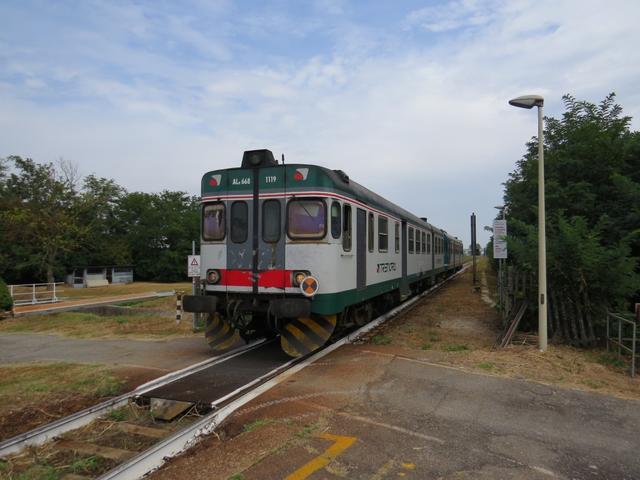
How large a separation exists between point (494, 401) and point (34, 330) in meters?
13.4

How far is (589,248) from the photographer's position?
28.6ft

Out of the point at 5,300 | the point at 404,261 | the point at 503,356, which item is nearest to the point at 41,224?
the point at 5,300

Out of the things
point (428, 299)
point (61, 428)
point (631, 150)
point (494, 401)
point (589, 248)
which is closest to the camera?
point (61, 428)

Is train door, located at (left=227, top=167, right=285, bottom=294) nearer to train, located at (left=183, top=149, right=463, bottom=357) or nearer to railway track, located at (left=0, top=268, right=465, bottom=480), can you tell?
train, located at (left=183, top=149, right=463, bottom=357)

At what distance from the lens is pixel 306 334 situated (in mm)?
7797

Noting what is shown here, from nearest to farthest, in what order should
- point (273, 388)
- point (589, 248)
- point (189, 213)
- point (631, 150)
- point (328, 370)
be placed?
point (273, 388), point (328, 370), point (589, 248), point (631, 150), point (189, 213)

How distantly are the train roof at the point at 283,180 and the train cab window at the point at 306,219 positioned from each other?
250mm

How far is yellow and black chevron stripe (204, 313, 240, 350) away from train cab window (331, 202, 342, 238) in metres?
2.64

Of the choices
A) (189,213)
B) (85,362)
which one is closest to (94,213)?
(189,213)

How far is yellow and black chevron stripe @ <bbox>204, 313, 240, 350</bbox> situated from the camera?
8.42 meters

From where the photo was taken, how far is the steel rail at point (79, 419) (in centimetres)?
443

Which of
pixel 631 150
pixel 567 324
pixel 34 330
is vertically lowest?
pixel 34 330

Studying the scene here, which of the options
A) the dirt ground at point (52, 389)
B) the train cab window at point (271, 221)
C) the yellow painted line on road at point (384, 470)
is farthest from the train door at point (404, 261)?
the yellow painted line on road at point (384, 470)

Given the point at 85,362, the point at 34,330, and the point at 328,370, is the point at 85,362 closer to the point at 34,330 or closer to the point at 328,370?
the point at 328,370
